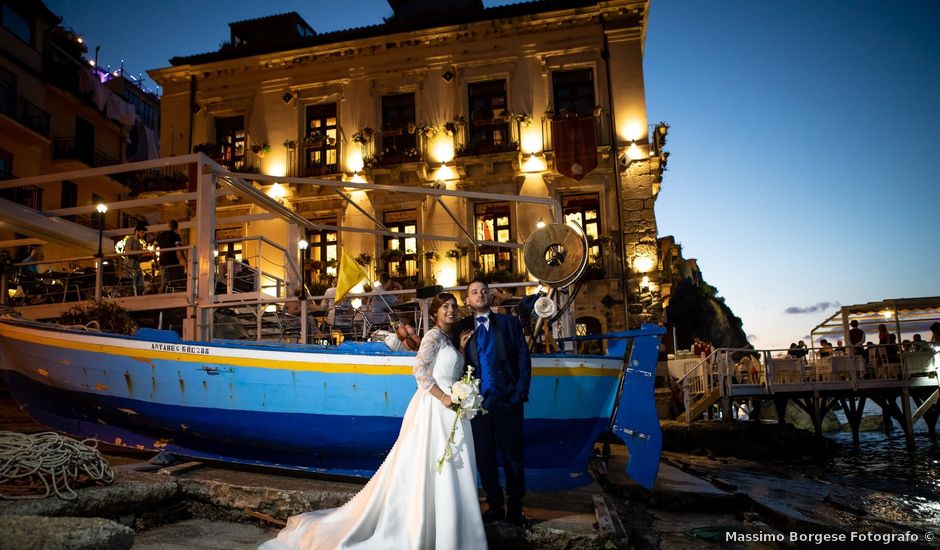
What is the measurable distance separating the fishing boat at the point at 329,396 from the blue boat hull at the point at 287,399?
0.01 m

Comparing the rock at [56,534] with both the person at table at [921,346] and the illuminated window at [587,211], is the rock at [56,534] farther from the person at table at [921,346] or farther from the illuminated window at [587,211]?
the person at table at [921,346]

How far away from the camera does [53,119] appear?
1077 inches

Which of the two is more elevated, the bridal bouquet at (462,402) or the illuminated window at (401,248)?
the illuminated window at (401,248)

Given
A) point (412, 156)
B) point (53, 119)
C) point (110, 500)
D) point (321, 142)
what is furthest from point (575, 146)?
point (53, 119)

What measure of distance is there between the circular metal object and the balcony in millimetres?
27225

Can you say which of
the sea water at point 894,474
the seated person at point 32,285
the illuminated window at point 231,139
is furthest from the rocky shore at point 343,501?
the illuminated window at point 231,139

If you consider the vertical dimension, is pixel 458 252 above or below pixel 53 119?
below

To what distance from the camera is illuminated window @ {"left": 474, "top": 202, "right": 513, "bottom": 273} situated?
63.4ft

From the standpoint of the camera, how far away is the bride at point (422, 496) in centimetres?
424

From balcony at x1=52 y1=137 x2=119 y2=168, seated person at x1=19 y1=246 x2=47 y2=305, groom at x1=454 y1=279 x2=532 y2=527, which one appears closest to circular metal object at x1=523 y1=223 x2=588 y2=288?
groom at x1=454 y1=279 x2=532 y2=527

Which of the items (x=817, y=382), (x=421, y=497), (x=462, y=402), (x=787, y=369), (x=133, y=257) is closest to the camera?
(x=421, y=497)

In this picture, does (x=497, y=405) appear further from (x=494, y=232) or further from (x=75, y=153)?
(x=75, y=153)

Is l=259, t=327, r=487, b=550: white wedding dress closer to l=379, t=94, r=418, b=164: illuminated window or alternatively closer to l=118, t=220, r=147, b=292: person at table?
l=118, t=220, r=147, b=292: person at table

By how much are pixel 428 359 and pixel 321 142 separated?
58.2 feet
